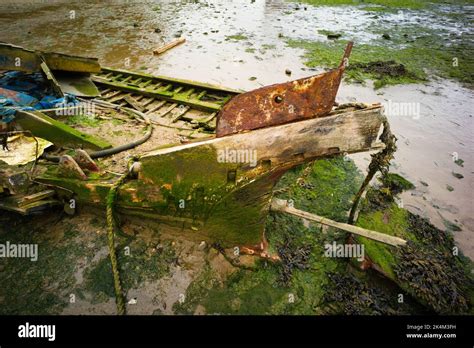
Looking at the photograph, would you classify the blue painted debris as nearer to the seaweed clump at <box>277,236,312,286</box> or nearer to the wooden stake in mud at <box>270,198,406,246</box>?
the wooden stake in mud at <box>270,198,406,246</box>

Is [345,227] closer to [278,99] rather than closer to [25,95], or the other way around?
[278,99]

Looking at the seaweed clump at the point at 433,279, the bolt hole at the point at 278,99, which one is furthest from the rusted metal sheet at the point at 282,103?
the seaweed clump at the point at 433,279

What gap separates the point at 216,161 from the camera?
2.50 metres

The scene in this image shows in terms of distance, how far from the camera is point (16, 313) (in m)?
2.70

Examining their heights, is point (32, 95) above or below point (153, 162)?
below

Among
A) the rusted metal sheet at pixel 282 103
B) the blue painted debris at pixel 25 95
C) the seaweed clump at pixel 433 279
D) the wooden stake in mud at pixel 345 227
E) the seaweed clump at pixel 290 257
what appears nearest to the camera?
the rusted metal sheet at pixel 282 103

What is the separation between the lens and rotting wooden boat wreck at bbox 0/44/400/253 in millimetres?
2215

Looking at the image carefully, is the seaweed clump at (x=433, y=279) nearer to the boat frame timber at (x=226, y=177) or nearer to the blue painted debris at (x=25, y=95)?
the boat frame timber at (x=226, y=177)

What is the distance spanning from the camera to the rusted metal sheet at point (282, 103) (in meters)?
2.16

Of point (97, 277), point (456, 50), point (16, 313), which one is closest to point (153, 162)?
point (97, 277)
